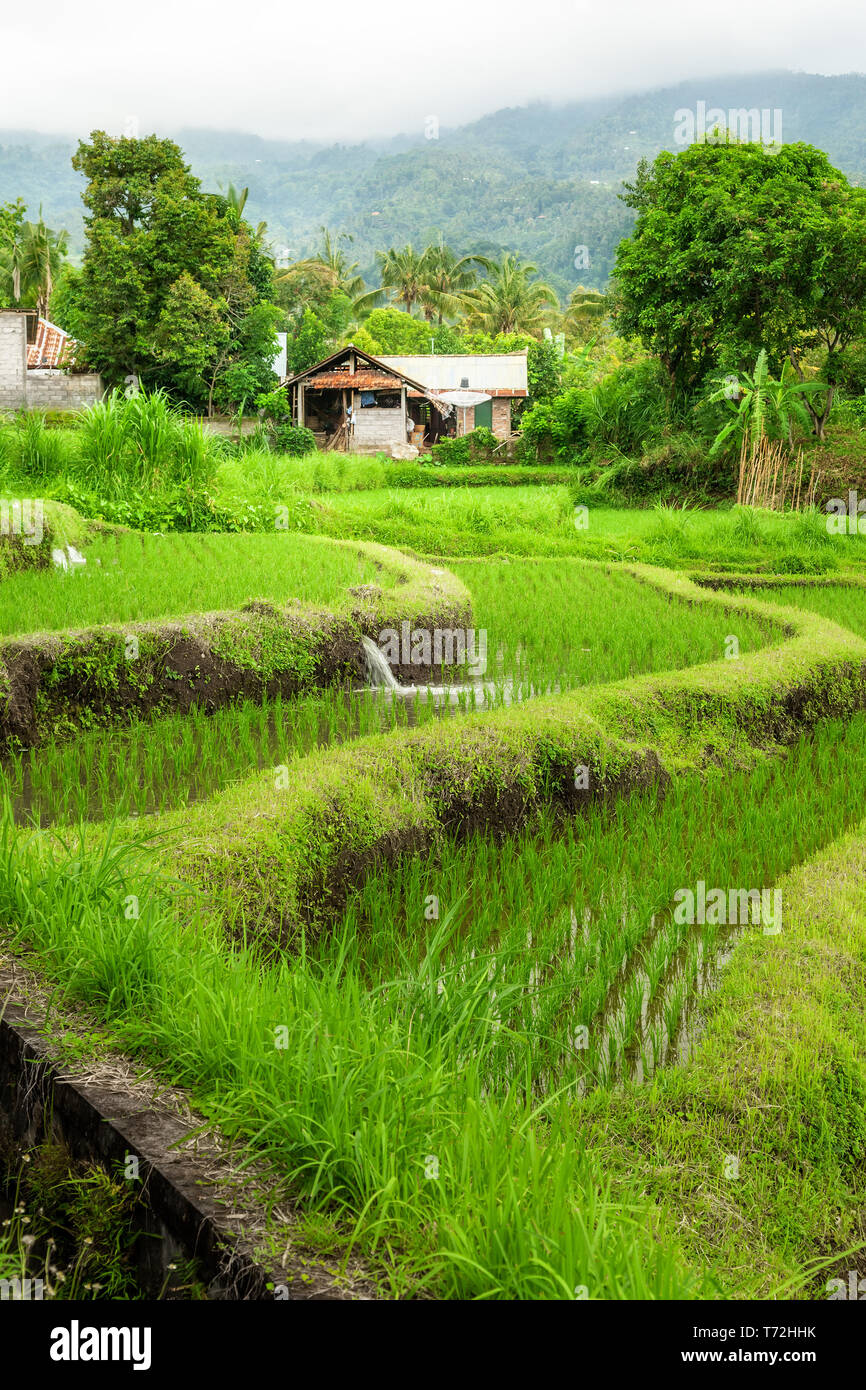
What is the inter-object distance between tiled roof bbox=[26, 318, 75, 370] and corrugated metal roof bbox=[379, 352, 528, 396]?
30.1 ft

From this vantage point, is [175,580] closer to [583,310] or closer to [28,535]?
[28,535]

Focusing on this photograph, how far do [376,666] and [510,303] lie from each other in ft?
140

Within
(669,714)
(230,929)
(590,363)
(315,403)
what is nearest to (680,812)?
(669,714)

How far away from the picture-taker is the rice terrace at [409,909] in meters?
1.91

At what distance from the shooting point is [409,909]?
12.1 ft

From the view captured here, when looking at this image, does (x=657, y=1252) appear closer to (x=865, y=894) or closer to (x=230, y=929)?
(x=230, y=929)

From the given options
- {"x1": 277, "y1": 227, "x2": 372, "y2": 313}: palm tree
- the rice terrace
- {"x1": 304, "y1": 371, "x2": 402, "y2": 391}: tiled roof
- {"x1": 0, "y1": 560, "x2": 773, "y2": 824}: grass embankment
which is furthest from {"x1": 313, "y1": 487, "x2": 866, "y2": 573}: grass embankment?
{"x1": 277, "y1": 227, "x2": 372, "y2": 313}: palm tree

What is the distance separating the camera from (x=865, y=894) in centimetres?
372

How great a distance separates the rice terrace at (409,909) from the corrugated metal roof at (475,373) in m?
19.8

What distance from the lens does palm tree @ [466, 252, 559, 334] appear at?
46.3 meters

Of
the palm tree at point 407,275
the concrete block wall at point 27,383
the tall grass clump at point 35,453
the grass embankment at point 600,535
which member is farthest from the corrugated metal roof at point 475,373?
the palm tree at point 407,275

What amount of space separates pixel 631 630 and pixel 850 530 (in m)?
8.03

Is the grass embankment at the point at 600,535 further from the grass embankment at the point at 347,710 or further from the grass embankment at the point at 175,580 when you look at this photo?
the grass embankment at the point at 175,580
